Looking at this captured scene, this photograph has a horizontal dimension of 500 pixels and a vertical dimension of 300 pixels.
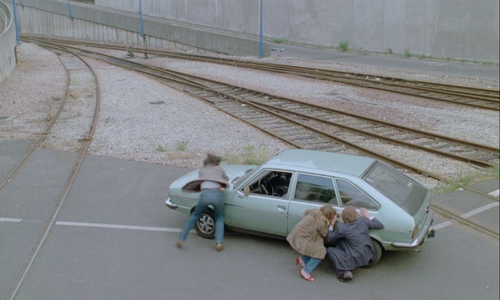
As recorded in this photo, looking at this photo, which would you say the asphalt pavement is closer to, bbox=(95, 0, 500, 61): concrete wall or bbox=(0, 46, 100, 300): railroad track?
bbox=(95, 0, 500, 61): concrete wall

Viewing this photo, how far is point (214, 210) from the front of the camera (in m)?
6.83

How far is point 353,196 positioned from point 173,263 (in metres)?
2.45

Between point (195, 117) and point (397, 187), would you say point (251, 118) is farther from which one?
point (397, 187)

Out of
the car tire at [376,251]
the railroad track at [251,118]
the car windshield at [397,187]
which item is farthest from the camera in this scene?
the railroad track at [251,118]

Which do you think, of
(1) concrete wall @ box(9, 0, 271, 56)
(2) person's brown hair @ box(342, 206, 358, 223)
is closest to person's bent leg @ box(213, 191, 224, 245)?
(2) person's brown hair @ box(342, 206, 358, 223)

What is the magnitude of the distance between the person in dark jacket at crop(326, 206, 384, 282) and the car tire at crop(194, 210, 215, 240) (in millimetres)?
A: 1863

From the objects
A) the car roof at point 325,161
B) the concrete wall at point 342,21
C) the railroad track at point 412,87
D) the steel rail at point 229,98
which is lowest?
the steel rail at point 229,98

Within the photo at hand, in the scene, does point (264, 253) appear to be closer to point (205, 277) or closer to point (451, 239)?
point (205, 277)

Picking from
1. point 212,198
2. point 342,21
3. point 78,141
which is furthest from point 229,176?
point 342,21

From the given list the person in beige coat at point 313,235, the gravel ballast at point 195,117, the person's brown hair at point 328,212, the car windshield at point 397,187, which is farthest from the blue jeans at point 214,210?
the gravel ballast at point 195,117

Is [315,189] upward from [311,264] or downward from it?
upward

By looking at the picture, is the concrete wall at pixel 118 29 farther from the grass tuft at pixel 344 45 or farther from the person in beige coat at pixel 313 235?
the person in beige coat at pixel 313 235

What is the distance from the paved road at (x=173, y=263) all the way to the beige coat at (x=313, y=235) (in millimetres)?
361

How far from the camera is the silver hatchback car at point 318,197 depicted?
605 centimetres
